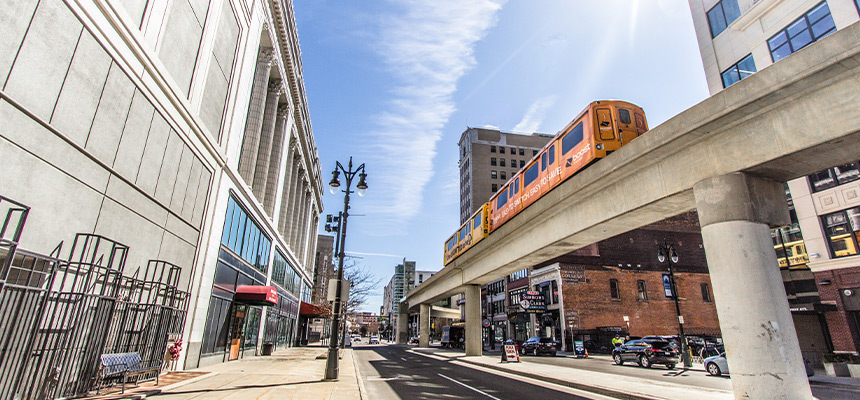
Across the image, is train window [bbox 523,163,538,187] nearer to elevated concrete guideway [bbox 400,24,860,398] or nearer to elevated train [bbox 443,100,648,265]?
elevated train [bbox 443,100,648,265]

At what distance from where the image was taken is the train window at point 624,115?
14.6 meters

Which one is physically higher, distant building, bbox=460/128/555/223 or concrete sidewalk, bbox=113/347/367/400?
distant building, bbox=460/128/555/223

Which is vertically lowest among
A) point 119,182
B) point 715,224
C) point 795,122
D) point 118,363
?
point 118,363

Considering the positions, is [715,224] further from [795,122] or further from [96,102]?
[96,102]

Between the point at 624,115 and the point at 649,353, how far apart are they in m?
15.3

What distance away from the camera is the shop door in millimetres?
21513

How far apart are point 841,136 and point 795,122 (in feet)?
2.75

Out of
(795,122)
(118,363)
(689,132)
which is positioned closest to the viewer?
(795,122)

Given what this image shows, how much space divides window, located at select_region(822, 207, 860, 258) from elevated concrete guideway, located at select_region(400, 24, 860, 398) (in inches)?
675

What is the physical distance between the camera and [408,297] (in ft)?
189

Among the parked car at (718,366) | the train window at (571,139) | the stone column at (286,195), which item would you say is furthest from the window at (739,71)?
the stone column at (286,195)

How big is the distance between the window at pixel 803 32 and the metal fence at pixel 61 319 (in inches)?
1260

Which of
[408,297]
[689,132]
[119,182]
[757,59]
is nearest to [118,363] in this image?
[119,182]

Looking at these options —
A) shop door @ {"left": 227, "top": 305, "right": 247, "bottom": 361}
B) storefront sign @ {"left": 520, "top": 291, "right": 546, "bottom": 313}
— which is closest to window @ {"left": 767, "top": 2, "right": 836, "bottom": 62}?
storefront sign @ {"left": 520, "top": 291, "right": 546, "bottom": 313}
